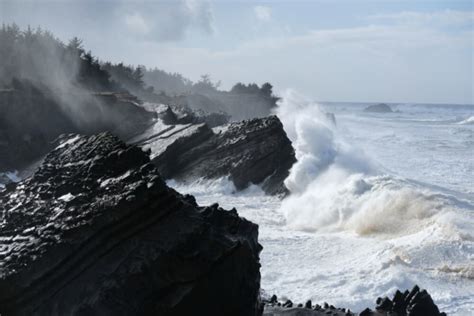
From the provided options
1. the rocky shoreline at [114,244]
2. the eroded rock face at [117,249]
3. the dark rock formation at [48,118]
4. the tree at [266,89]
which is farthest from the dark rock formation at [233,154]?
the tree at [266,89]

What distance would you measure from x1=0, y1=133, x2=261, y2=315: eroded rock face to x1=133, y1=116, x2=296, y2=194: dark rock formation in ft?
40.9

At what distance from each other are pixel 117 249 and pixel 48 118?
1816cm

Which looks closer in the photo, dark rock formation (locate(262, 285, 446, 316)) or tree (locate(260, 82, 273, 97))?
dark rock formation (locate(262, 285, 446, 316))

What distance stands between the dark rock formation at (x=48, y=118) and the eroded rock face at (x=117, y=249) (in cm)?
1542

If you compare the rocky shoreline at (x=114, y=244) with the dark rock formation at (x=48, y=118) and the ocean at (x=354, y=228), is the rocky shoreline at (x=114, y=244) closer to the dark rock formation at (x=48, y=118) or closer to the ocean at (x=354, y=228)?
the ocean at (x=354, y=228)

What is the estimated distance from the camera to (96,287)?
387cm

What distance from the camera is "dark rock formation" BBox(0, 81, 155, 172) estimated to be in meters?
19.4

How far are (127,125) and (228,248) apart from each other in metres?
17.7

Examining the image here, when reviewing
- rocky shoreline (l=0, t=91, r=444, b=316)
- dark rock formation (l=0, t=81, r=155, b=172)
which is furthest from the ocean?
dark rock formation (l=0, t=81, r=155, b=172)

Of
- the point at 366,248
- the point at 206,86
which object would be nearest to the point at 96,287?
the point at 366,248

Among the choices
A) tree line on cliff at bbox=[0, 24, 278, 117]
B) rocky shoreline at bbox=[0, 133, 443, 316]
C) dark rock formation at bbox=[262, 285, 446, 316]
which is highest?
tree line on cliff at bbox=[0, 24, 278, 117]

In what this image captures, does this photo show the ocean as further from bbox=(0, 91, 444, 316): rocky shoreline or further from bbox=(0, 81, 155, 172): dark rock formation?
bbox=(0, 81, 155, 172): dark rock formation

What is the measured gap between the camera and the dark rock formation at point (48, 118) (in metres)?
19.4

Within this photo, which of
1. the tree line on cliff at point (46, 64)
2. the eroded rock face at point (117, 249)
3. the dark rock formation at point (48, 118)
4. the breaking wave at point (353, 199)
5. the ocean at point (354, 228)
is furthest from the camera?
the tree line on cliff at point (46, 64)
